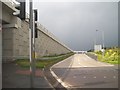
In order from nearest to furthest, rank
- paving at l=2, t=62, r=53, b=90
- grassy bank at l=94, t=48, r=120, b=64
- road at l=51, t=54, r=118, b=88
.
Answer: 1. paving at l=2, t=62, r=53, b=90
2. road at l=51, t=54, r=118, b=88
3. grassy bank at l=94, t=48, r=120, b=64

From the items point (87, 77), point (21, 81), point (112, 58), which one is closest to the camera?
point (21, 81)

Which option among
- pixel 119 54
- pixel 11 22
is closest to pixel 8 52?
pixel 11 22

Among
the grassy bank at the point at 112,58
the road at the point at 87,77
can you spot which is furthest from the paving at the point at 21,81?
the grassy bank at the point at 112,58

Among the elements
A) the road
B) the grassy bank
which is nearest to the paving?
the road

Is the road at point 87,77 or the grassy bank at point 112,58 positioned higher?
the road at point 87,77

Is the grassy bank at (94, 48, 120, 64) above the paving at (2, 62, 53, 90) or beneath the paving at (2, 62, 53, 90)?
beneath

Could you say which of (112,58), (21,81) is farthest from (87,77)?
(112,58)

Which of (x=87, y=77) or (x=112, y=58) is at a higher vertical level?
(x=87, y=77)

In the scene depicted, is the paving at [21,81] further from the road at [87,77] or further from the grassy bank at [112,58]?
the grassy bank at [112,58]

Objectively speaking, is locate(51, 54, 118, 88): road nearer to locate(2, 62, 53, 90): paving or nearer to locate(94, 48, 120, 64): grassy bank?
locate(2, 62, 53, 90): paving

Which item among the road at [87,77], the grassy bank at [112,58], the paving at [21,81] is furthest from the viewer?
the grassy bank at [112,58]

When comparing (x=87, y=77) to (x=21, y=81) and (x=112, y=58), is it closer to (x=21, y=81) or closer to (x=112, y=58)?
(x=21, y=81)

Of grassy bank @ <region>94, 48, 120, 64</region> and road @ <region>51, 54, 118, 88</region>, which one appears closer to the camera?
road @ <region>51, 54, 118, 88</region>

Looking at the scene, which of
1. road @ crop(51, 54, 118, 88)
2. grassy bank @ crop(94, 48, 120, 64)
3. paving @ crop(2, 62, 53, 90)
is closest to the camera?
paving @ crop(2, 62, 53, 90)
